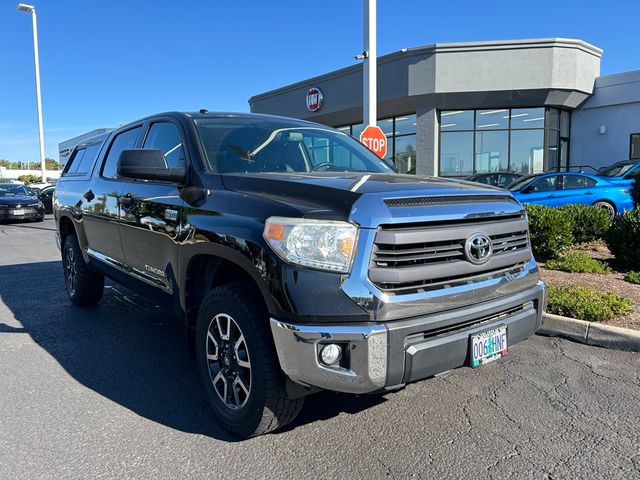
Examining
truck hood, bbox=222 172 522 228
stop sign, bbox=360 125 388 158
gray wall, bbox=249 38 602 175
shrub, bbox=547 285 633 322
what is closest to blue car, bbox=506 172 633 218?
stop sign, bbox=360 125 388 158

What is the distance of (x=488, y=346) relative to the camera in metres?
2.82

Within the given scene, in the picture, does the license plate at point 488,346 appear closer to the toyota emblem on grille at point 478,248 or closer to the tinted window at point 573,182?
the toyota emblem on grille at point 478,248

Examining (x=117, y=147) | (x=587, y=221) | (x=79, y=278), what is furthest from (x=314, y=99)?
(x=117, y=147)

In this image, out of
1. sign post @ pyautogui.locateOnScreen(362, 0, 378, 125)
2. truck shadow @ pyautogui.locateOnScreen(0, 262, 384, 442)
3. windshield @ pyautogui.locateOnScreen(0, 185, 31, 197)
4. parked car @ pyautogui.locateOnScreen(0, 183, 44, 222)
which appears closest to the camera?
truck shadow @ pyautogui.locateOnScreen(0, 262, 384, 442)

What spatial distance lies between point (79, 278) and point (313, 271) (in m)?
4.23

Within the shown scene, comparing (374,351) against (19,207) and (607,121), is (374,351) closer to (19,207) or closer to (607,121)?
(19,207)

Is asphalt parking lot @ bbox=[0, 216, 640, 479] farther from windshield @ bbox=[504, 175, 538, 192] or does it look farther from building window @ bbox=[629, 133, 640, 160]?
building window @ bbox=[629, 133, 640, 160]

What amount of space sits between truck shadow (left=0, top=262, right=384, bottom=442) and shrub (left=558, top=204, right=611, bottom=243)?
257 inches

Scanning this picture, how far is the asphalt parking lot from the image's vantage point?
8.93 ft

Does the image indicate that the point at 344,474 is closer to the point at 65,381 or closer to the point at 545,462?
the point at 545,462

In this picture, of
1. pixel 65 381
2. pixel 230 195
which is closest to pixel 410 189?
pixel 230 195

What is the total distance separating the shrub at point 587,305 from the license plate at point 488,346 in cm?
227

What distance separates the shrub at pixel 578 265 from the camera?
6.73m

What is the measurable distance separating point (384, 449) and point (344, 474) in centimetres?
33
